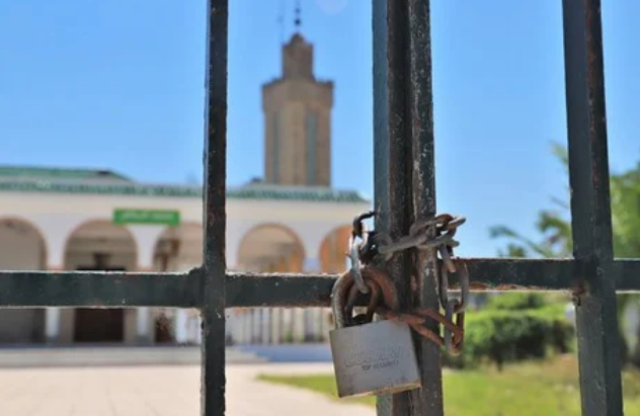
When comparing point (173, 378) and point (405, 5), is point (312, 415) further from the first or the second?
point (405, 5)

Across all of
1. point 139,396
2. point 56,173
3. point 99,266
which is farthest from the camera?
point 56,173

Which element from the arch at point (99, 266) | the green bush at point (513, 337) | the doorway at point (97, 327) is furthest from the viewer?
the doorway at point (97, 327)

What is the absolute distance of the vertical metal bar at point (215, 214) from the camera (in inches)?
30.8

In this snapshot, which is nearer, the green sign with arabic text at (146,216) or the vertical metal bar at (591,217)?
the vertical metal bar at (591,217)

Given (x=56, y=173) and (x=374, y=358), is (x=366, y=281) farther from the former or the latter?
(x=56, y=173)

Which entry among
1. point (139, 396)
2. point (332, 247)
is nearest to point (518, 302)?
point (332, 247)

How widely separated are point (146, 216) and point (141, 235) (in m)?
0.47

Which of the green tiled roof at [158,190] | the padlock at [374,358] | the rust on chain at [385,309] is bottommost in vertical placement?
the padlock at [374,358]

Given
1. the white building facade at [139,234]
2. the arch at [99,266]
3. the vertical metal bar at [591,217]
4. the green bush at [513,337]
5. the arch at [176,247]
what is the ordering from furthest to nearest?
Result: the arch at [99,266] < the arch at [176,247] < the white building facade at [139,234] < the green bush at [513,337] < the vertical metal bar at [591,217]

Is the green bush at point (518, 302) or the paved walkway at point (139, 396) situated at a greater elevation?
the green bush at point (518, 302)

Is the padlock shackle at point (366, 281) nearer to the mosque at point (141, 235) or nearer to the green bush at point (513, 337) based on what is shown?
the green bush at point (513, 337)

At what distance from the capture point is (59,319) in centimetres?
2177

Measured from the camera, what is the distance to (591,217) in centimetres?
92

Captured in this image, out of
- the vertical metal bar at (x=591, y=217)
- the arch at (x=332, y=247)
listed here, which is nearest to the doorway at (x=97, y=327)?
the arch at (x=332, y=247)
